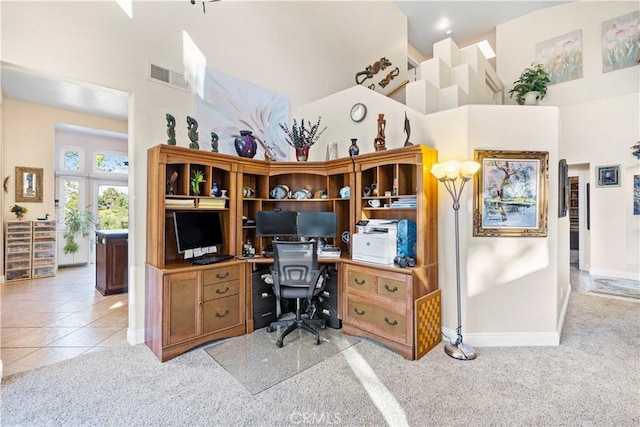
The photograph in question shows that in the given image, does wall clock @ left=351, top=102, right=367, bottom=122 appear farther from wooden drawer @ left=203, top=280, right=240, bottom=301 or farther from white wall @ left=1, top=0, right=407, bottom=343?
wooden drawer @ left=203, top=280, right=240, bottom=301

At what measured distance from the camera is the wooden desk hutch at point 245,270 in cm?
272

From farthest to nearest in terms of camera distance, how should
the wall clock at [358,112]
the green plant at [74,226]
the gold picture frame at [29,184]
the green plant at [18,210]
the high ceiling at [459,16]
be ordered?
1. the green plant at [74,226]
2. the high ceiling at [459,16]
3. the gold picture frame at [29,184]
4. the green plant at [18,210]
5. the wall clock at [358,112]

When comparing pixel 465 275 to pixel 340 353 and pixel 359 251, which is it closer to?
pixel 359 251

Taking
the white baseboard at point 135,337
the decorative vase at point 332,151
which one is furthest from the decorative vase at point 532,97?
the white baseboard at point 135,337

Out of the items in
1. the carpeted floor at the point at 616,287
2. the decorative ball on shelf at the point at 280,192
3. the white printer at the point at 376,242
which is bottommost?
the carpeted floor at the point at 616,287

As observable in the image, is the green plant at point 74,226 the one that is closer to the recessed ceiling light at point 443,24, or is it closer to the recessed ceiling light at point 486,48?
the recessed ceiling light at point 443,24

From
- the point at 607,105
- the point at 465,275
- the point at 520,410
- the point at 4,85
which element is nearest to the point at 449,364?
the point at 520,410

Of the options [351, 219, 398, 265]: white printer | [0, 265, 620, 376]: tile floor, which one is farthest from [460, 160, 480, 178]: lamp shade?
[0, 265, 620, 376]: tile floor

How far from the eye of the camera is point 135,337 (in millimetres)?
2979

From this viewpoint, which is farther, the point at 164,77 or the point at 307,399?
the point at 164,77

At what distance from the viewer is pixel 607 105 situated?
5.41m

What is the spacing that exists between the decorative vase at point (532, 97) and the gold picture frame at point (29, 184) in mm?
8476

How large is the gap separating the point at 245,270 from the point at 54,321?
8.07ft

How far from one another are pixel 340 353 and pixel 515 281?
1.92 m
